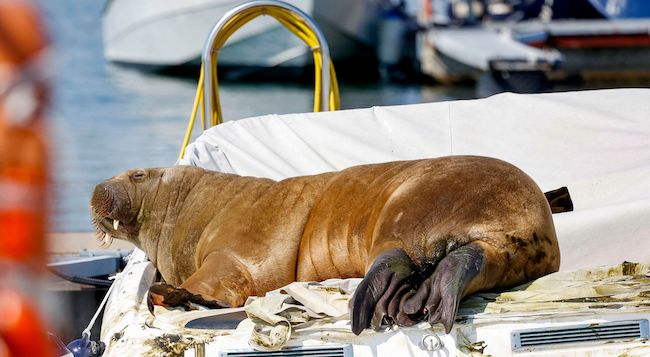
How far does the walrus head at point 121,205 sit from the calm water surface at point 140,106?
6073 millimetres

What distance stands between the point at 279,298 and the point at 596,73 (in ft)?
79.1

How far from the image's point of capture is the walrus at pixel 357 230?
2.79 metres

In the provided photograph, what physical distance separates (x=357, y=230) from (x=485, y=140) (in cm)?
154

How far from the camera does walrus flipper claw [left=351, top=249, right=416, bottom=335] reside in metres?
2.62

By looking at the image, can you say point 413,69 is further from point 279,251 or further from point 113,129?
point 279,251

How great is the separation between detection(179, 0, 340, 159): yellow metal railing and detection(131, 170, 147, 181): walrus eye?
155 cm

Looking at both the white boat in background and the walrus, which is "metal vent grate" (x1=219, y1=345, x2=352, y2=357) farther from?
the white boat in background

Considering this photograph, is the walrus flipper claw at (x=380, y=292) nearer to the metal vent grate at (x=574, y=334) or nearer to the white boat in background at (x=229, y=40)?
the metal vent grate at (x=574, y=334)

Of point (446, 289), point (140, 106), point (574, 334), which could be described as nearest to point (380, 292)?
point (446, 289)

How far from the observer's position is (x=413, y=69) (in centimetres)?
3028

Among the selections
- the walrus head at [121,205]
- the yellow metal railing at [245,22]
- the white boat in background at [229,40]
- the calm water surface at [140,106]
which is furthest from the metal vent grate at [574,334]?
the white boat in background at [229,40]

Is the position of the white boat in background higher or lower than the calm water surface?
higher

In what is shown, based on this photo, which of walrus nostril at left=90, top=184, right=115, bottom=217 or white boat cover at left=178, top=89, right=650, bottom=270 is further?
white boat cover at left=178, top=89, right=650, bottom=270

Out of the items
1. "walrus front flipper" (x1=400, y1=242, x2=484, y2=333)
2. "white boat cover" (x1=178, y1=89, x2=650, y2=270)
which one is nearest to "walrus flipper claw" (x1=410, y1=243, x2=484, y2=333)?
"walrus front flipper" (x1=400, y1=242, x2=484, y2=333)
